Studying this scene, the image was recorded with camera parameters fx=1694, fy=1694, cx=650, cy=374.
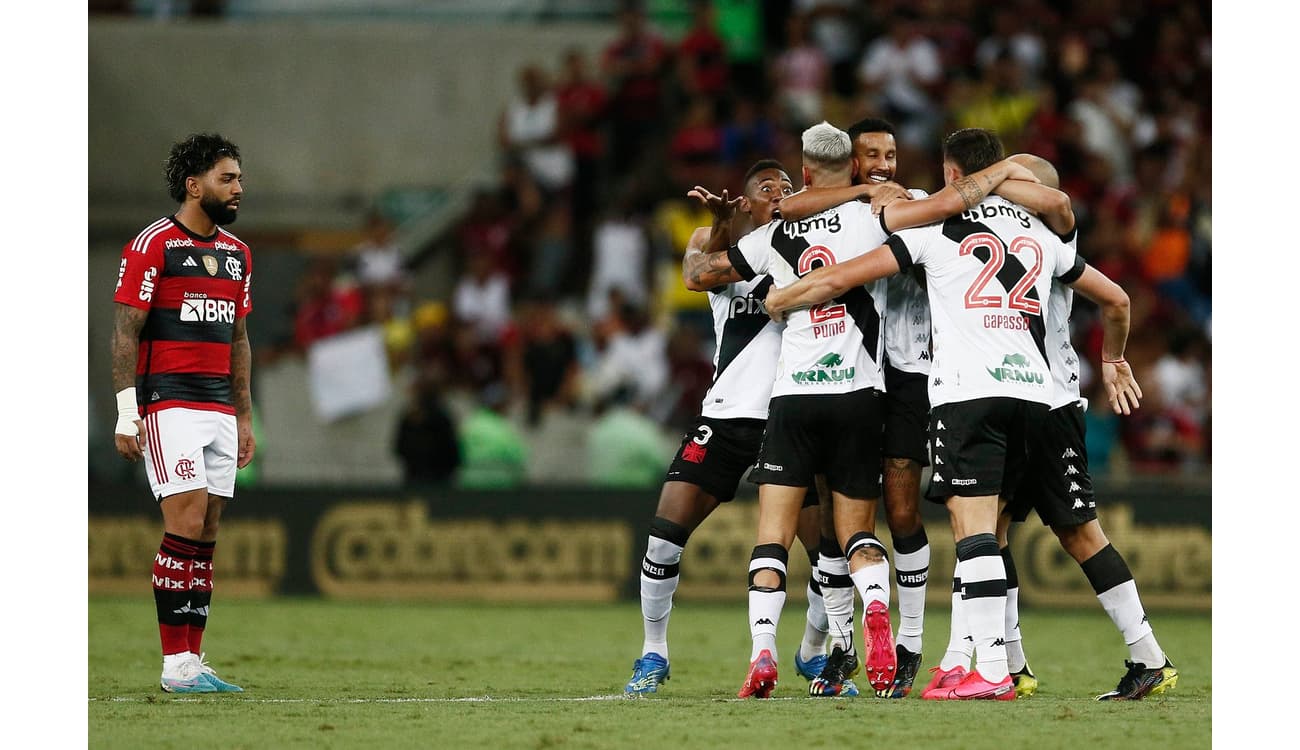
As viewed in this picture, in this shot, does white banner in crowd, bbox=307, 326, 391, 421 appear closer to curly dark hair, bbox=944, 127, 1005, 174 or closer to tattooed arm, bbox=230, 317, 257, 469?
tattooed arm, bbox=230, 317, 257, 469

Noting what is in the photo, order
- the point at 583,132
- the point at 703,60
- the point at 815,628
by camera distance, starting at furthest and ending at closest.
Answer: the point at 703,60 < the point at 583,132 < the point at 815,628

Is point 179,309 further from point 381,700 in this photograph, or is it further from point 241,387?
point 381,700

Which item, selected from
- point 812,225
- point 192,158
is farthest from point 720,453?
point 192,158

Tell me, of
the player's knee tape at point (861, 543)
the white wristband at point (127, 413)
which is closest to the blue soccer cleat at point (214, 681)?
the white wristband at point (127, 413)

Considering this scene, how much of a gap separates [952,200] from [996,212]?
24 cm

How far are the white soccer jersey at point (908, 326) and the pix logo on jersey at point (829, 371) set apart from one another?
43 cm

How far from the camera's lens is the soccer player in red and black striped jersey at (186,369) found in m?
8.94

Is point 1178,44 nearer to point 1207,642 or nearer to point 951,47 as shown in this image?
point 951,47

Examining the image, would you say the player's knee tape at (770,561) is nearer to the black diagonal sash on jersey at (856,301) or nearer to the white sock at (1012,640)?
the black diagonal sash on jersey at (856,301)

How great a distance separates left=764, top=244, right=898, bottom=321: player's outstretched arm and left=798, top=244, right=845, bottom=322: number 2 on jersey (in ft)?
0.22

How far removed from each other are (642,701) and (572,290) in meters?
12.7

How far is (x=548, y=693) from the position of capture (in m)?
9.32

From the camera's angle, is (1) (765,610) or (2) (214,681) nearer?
(1) (765,610)

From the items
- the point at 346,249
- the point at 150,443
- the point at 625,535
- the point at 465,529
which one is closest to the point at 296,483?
the point at 465,529
